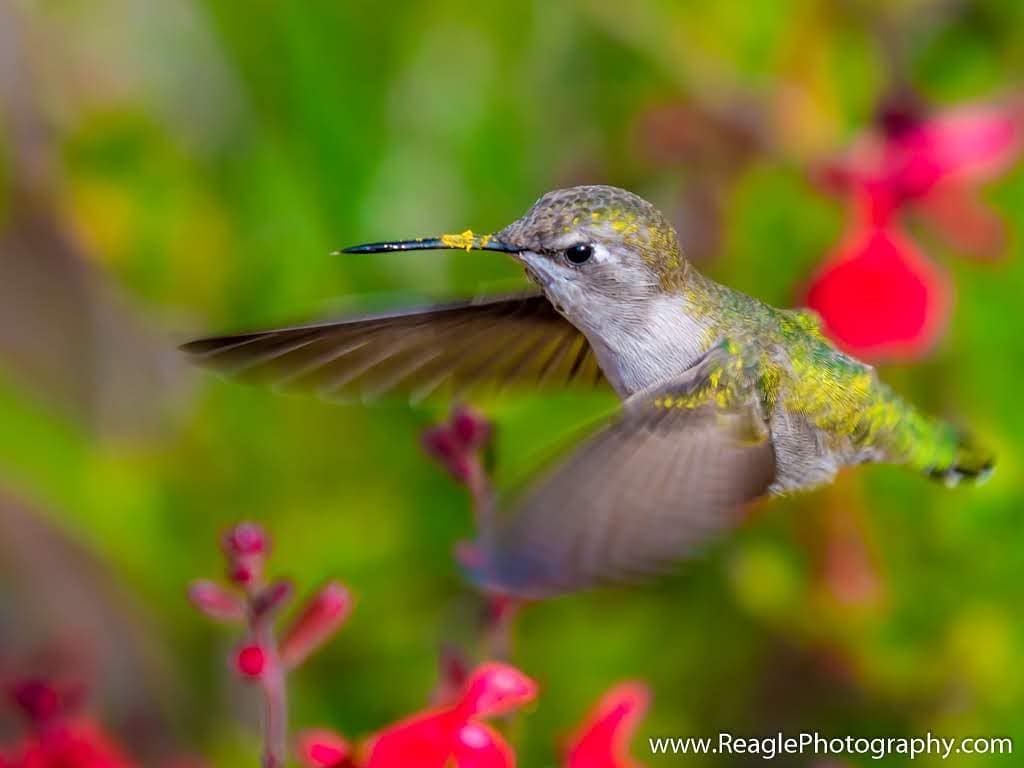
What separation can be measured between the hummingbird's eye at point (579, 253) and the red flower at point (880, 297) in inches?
23.3

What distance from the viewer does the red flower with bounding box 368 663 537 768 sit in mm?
860

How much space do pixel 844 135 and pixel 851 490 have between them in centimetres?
49

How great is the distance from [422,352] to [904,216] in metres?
0.82

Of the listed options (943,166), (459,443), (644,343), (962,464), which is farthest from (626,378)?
(943,166)

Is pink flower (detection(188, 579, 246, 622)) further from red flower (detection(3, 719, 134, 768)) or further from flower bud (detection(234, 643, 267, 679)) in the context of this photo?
red flower (detection(3, 719, 134, 768))

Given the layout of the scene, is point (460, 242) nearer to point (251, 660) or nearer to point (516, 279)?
point (251, 660)

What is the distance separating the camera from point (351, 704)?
5.49 feet

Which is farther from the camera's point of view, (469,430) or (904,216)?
(904,216)

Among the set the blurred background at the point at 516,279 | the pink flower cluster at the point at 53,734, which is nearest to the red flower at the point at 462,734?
the pink flower cluster at the point at 53,734

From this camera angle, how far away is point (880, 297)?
154cm

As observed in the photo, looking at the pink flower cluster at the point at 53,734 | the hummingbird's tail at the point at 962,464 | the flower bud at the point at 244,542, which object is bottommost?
the pink flower cluster at the point at 53,734

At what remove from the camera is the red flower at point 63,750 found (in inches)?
38.7

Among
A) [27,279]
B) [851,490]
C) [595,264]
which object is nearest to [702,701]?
[851,490]

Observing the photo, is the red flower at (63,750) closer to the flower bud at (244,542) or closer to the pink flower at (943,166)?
the flower bud at (244,542)
